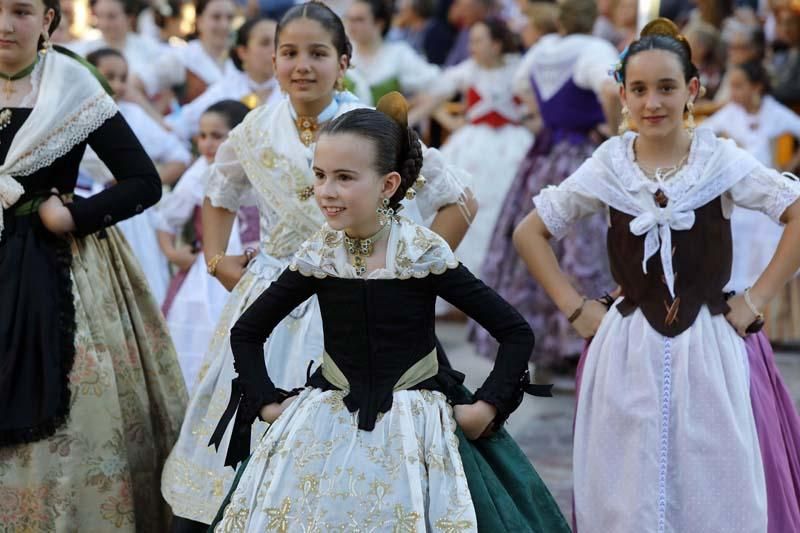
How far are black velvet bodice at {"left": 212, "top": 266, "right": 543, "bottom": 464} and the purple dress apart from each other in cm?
398

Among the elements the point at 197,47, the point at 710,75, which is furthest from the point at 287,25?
the point at 710,75

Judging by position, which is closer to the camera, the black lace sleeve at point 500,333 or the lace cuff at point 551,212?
the black lace sleeve at point 500,333

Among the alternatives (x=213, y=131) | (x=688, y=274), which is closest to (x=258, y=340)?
(x=688, y=274)

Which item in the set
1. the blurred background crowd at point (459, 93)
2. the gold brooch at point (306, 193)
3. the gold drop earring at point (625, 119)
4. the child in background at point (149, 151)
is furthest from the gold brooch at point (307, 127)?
the child in background at point (149, 151)

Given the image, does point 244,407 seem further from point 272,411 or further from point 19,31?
point 19,31

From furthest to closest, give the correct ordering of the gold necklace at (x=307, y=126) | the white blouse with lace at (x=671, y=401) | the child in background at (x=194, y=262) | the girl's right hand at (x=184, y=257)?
the girl's right hand at (x=184, y=257) → the child in background at (x=194, y=262) → the gold necklace at (x=307, y=126) → the white blouse with lace at (x=671, y=401)

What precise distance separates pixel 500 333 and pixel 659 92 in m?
1.12

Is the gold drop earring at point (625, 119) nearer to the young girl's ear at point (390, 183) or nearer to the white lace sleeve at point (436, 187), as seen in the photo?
the white lace sleeve at point (436, 187)

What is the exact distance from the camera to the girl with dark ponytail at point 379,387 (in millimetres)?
3238

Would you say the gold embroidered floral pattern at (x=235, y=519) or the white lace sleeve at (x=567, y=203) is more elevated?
the white lace sleeve at (x=567, y=203)

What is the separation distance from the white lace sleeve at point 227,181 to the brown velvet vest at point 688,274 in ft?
4.08

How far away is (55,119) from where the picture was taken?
414 centimetres

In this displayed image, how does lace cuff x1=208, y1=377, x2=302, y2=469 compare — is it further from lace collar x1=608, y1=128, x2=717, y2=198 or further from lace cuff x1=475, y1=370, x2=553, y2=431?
lace collar x1=608, y1=128, x2=717, y2=198

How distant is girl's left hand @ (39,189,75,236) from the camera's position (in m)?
4.11
